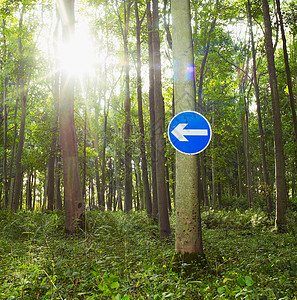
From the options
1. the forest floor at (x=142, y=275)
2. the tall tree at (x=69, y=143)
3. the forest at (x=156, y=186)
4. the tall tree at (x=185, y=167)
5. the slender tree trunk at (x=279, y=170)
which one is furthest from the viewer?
the slender tree trunk at (x=279, y=170)

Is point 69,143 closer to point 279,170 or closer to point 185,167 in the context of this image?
point 185,167

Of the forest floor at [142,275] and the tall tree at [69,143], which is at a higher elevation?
the tall tree at [69,143]

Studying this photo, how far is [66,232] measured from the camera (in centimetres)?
1054

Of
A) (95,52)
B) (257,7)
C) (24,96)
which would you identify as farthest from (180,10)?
(95,52)

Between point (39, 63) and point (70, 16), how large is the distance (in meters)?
7.32

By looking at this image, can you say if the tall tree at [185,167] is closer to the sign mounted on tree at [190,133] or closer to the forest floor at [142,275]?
the forest floor at [142,275]

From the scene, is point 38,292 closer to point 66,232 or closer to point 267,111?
point 66,232

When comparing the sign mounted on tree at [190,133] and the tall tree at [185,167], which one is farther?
the tall tree at [185,167]

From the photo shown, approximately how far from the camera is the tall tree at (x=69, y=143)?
35.0 feet

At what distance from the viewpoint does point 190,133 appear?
4.95 m

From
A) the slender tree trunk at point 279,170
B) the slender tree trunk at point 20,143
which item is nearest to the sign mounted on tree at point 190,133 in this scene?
the slender tree trunk at point 279,170

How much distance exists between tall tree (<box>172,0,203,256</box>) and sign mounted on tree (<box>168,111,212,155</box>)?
25.2 inches

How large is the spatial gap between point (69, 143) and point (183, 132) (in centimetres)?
700

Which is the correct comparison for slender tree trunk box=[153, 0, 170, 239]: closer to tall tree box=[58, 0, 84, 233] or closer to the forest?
the forest
